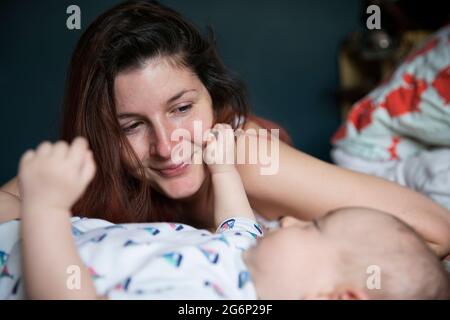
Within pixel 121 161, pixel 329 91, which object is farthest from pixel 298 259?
pixel 329 91

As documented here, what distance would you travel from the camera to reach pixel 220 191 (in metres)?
1.06

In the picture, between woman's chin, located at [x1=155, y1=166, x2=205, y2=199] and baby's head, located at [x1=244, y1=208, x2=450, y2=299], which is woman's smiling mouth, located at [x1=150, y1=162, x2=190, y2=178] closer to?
woman's chin, located at [x1=155, y1=166, x2=205, y2=199]

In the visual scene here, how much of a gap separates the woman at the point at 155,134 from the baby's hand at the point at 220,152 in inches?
3.5

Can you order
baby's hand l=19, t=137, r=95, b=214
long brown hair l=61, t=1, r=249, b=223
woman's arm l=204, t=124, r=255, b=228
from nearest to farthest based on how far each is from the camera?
baby's hand l=19, t=137, r=95, b=214 < woman's arm l=204, t=124, r=255, b=228 < long brown hair l=61, t=1, r=249, b=223

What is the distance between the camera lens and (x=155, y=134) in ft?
3.75

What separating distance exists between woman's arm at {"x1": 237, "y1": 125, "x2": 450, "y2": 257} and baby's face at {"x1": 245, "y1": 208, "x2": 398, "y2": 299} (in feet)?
1.25

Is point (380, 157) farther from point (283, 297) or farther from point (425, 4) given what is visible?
point (425, 4)

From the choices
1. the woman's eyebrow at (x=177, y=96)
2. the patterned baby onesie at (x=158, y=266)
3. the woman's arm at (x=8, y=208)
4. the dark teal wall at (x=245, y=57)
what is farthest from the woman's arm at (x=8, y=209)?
the dark teal wall at (x=245, y=57)

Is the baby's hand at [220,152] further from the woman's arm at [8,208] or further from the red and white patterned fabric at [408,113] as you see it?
the red and white patterned fabric at [408,113]

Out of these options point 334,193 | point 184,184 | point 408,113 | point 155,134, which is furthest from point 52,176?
point 408,113

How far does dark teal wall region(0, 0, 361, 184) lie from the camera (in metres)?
2.16

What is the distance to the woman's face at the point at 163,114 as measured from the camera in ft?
3.67

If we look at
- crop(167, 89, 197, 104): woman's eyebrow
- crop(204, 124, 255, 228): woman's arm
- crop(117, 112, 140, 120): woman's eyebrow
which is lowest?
crop(204, 124, 255, 228): woman's arm

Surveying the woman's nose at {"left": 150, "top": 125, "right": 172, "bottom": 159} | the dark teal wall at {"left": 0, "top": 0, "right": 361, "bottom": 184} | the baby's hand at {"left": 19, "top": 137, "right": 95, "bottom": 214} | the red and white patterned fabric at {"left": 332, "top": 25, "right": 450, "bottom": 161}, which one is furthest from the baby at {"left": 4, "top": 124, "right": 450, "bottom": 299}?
the dark teal wall at {"left": 0, "top": 0, "right": 361, "bottom": 184}
